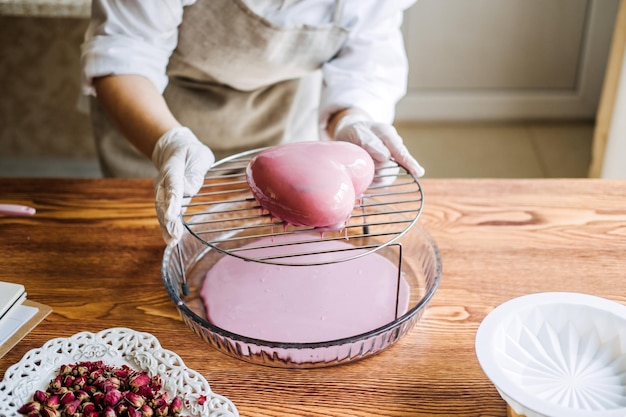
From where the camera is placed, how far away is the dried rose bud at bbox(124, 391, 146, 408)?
704 mm

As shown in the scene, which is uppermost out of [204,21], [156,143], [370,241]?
[204,21]

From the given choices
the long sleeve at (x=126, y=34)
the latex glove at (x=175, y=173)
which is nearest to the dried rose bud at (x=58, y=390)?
the latex glove at (x=175, y=173)

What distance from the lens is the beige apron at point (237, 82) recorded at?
3.97 ft

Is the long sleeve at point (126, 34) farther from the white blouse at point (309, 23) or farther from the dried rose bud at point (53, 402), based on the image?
the dried rose bud at point (53, 402)

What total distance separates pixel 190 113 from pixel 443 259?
28.2 inches

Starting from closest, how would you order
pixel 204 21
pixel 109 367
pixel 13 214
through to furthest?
pixel 109 367, pixel 13 214, pixel 204 21

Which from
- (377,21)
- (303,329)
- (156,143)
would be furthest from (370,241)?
(377,21)

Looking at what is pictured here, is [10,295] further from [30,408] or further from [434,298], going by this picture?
[434,298]

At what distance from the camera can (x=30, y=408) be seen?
71 centimetres

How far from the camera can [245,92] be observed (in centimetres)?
143

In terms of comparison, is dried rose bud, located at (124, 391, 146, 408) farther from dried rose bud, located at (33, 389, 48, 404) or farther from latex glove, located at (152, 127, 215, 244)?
latex glove, located at (152, 127, 215, 244)

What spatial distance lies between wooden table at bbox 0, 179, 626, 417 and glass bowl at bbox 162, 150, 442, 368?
31 millimetres

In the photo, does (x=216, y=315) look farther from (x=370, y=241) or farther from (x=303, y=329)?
(x=370, y=241)

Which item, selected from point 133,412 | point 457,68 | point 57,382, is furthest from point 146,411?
point 457,68
